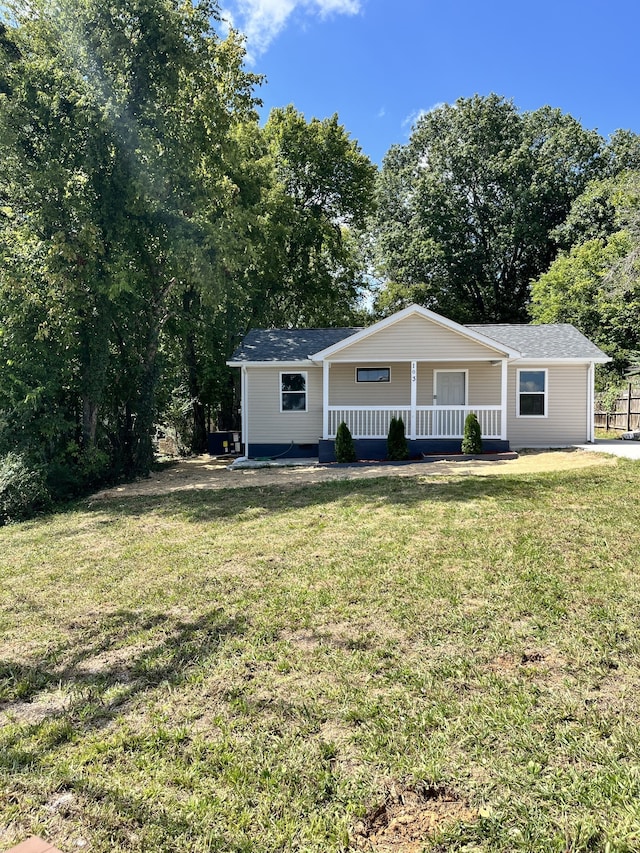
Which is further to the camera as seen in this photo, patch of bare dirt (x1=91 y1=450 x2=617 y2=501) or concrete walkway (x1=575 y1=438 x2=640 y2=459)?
concrete walkway (x1=575 y1=438 x2=640 y2=459)

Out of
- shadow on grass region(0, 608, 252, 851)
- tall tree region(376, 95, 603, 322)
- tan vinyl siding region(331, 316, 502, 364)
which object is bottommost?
shadow on grass region(0, 608, 252, 851)

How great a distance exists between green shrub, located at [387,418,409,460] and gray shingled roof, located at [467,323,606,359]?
3924 mm

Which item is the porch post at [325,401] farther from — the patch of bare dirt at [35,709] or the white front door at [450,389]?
the patch of bare dirt at [35,709]

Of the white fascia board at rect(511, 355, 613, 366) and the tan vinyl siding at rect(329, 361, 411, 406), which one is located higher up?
the white fascia board at rect(511, 355, 613, 366)

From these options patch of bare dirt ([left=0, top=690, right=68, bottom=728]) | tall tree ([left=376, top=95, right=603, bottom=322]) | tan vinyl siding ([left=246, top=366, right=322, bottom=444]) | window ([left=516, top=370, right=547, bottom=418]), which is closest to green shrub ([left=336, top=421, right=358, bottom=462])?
tan vinyl siding ([left=246, top=366, right=322, bottom=444])

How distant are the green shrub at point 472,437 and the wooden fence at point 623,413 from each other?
9365mm

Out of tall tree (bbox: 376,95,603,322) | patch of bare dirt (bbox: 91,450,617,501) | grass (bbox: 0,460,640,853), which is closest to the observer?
grass (bbox: 0,460,640,853)

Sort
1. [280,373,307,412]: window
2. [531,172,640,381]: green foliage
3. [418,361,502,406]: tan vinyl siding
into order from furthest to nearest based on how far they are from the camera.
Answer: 1. [531,172,640,381]: green foliage
2. [280,373,307,412]: window
3. [418,361,502,406]: tan vinyl siding

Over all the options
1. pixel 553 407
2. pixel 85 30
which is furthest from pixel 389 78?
pixel 553 407

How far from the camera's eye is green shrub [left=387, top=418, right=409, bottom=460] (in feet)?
40.8

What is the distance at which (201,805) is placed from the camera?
2068 millimetres


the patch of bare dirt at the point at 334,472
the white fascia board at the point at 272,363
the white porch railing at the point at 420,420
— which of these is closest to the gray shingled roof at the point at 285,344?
the white fascia board at the point at 272,363

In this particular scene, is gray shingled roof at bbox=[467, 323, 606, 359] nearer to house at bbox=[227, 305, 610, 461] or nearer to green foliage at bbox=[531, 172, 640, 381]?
house at bbox=[227, 305, 610, 461]

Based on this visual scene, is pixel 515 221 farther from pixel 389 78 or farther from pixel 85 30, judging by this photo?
pixel 85 30
